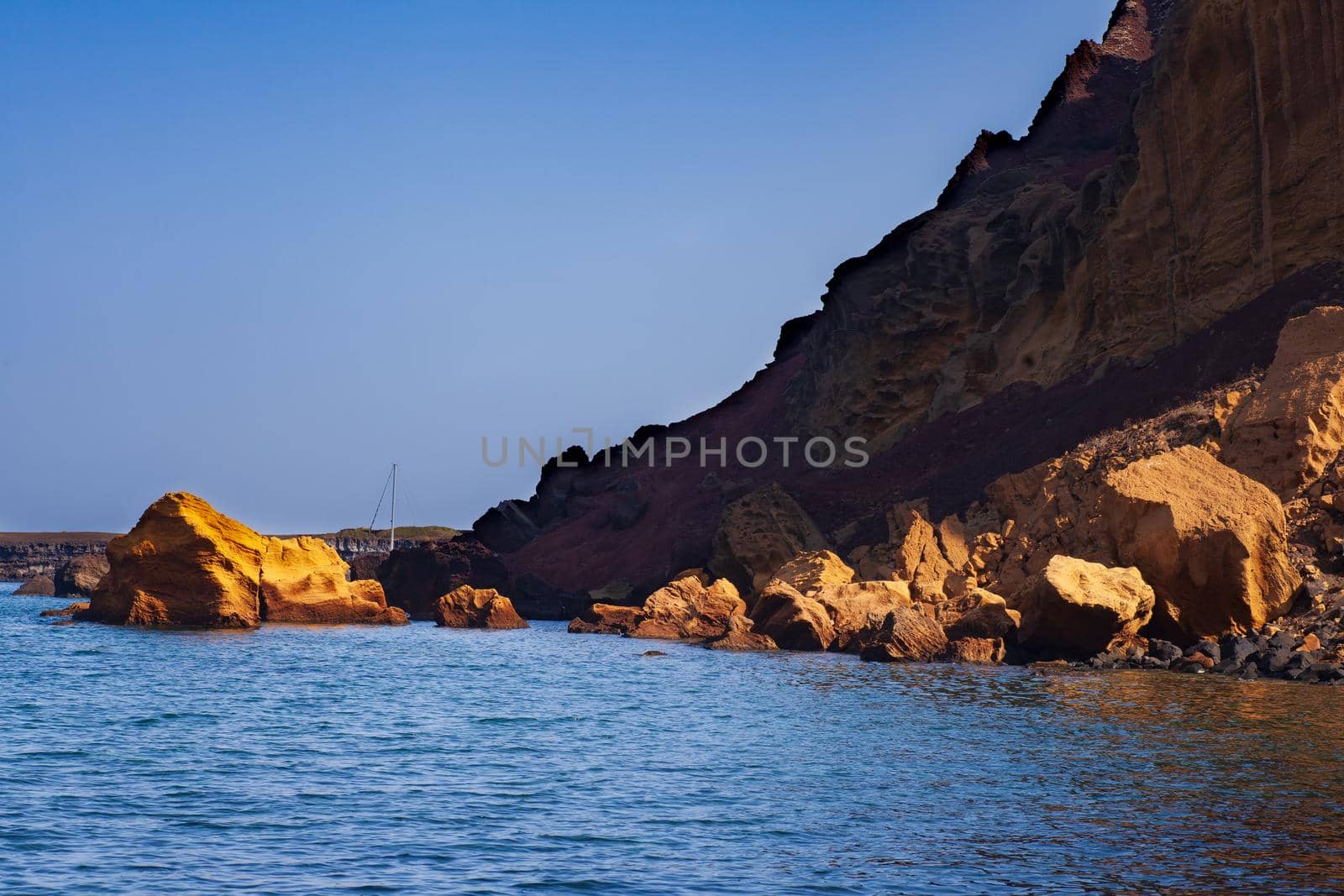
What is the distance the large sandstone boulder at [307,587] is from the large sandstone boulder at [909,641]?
90.9 ft

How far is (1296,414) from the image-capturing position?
3184 centimetres

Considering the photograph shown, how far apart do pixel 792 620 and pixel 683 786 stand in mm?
22780

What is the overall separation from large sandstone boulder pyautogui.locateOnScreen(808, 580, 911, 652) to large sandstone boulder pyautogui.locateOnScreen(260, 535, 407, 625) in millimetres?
24228

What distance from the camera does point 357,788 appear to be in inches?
614

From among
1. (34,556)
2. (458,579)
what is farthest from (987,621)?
(34,556)

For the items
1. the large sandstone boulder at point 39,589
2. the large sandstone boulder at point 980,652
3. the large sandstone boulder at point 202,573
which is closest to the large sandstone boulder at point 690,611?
the large sandstone boulder at point 202,573

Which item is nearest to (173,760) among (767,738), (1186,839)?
(767,738)

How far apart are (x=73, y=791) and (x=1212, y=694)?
18746mm

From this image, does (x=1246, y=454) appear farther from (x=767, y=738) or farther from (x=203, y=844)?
(x=203, y=844)

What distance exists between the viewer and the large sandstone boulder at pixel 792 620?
125 ft

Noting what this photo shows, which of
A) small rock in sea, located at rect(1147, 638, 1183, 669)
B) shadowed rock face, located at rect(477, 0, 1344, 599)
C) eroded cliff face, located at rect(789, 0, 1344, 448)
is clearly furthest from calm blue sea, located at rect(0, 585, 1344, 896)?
eroded cliff face, located at rect(789, 0, 1344, 448)

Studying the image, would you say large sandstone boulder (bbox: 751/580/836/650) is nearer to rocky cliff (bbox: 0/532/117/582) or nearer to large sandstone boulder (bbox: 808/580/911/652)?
large sandstone boulder (bbox: 808/580/911/652)

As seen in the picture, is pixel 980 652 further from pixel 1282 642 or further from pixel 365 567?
pixel 365 567

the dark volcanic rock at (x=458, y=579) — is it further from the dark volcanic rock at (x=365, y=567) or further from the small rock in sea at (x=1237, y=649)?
the small rock in sea at (x=1237, y=649)
